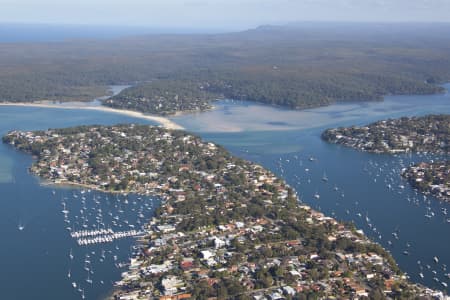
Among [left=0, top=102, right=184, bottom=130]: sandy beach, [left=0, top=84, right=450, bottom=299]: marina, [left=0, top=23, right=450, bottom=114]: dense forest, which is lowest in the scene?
[left=0, top=84, right=450, bottom=299]: marina

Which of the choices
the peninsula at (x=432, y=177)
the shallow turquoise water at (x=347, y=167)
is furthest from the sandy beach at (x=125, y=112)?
the peninsula at (x=432, y=177)

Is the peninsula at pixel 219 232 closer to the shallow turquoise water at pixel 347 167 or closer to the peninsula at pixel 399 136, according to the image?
the shallow turquoise water at pixel 347 167

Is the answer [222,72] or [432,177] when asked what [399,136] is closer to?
[432,177]

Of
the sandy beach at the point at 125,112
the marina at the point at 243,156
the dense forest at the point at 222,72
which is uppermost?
the dense forest at the point at 222,72

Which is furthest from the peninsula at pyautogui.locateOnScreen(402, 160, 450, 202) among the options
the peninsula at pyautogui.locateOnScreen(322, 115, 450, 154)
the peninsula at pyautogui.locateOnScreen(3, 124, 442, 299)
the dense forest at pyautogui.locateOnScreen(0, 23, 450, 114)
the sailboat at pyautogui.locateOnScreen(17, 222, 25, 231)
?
the dense forest at pyautogui.locateOnScreen(0, 23, 450, 114)

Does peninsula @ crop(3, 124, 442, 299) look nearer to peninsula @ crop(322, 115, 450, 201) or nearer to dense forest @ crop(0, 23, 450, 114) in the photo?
peninsula @ crop(322, 115, 450, 201)

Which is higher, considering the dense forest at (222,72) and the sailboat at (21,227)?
the dense forest at (222,72)

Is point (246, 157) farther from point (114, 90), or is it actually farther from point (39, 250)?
point (114, 90)
